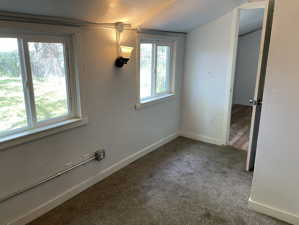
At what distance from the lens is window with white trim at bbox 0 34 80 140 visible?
196 cm

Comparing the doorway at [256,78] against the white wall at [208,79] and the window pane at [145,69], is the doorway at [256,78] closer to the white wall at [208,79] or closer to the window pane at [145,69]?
the white wall at [208,79]

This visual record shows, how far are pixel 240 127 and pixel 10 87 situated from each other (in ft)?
13.8

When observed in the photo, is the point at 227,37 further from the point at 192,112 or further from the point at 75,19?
the point at 75,19

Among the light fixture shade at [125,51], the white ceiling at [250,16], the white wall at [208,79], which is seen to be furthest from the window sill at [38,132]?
the white ceiling at [250,16]

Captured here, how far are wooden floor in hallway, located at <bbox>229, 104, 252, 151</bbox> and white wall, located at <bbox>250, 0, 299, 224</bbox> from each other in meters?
1.59

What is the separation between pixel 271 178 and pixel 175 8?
2133mm

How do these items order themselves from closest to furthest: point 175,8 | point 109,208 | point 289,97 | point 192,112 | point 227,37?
1. point 289,97
2. point 109,208
3. point 175,8
4. point 227,37
5. point 192,112

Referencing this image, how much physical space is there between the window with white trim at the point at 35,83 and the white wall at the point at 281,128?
1909 millimetres

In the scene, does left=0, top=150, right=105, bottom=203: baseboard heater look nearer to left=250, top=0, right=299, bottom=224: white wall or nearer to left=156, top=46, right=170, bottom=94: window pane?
left=156, top=46, right=170, bottom=94: window pane

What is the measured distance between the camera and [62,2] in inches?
73.0

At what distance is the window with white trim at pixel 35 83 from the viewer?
6.44 feet

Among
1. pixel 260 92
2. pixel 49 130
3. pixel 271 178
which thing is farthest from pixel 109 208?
pixel 260 92

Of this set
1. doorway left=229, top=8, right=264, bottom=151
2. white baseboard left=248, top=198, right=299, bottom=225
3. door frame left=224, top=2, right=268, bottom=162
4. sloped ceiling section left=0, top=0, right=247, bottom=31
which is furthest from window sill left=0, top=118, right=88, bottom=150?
doorway left=229, top=8, right=264, bottom=151

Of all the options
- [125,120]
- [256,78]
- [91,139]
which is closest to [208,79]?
[256,78]
